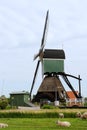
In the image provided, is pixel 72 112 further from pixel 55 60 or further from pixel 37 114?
pixel 55 60

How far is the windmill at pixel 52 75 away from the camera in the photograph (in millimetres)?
68625

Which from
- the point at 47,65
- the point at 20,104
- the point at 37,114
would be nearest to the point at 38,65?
the point at 47,65

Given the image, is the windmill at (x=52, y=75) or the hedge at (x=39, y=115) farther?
the windmill at (x=52, y=75)

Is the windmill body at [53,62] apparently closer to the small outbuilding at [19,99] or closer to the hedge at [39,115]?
the small outbuilding at [19,99]

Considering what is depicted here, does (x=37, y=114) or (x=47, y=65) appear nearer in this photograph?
(x=37, y=114)

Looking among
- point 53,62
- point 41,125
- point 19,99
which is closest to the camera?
point 41,125

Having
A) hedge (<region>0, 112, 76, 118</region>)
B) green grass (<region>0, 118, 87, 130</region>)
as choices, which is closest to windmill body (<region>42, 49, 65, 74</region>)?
hedge (<region>0, 112, 76, 118</region>)

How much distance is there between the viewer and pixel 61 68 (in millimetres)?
71000

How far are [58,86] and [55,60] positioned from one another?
181 inches

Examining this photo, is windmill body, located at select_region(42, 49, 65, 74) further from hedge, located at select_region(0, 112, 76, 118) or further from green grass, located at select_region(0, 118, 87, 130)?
green grass, located at select_region(0, 118, 87, 130)

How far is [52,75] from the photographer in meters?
70.6

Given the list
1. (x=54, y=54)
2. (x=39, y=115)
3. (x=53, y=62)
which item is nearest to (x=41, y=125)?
(x=39, y=115)

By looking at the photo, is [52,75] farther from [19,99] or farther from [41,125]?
[41,125]

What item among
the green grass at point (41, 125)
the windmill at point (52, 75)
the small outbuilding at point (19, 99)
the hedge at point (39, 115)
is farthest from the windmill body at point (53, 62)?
the green grass at point (41, 125)
